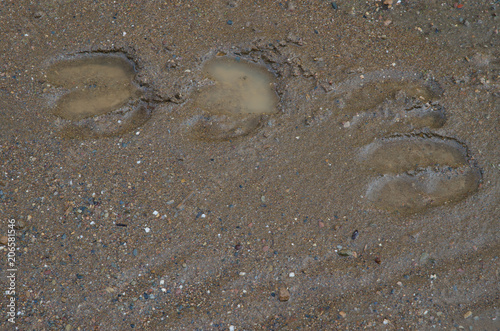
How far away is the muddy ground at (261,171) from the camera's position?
3.01 m

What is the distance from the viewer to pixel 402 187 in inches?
136

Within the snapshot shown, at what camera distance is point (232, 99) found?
3.90 m

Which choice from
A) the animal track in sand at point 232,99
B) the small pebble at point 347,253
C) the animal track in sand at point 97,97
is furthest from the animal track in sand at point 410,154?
the animal track in sand at point 97,97

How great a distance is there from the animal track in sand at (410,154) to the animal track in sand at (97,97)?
2135 millimetres

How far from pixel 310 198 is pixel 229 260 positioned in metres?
0.88

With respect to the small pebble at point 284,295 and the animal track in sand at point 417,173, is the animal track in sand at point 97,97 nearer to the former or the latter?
the small pebble at point 284,295

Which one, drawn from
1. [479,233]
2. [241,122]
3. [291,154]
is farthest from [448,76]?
[241,122]

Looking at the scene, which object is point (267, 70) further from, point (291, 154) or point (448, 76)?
point (448, 76)

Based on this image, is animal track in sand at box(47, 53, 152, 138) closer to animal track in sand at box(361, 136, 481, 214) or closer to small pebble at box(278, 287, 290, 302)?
small pebble at box(278, 287, 290, 302)

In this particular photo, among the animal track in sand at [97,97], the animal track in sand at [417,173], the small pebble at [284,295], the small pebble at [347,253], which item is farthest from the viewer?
the animal track in sand at [97,97]

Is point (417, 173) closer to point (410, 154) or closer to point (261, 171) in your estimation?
point (410, 154)

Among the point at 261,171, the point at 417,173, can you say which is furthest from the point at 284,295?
the point at 417,173

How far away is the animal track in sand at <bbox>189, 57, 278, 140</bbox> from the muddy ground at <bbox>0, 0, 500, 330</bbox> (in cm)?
3

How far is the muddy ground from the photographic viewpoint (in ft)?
9.86
